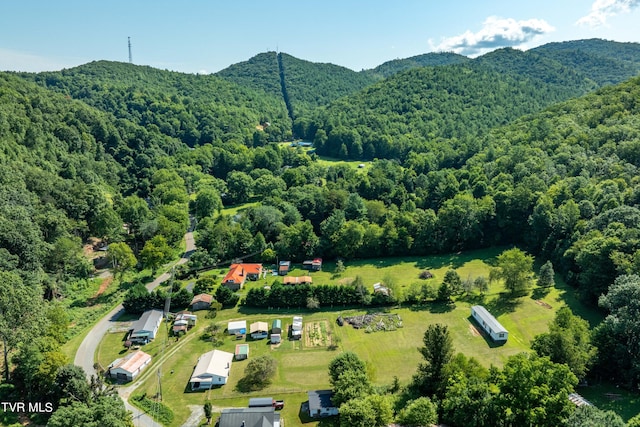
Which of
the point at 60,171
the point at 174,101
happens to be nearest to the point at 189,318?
the point at 60,171

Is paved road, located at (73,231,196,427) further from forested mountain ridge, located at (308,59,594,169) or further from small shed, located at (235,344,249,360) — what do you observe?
forested mountain ridge, located at (308,59,594,169)

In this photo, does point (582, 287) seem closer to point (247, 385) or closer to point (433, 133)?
point (247, 385)

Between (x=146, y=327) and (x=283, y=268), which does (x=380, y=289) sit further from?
(x=146, y=327)

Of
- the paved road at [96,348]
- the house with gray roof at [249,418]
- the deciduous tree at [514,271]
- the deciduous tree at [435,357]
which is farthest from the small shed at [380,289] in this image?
the paved road at [96,348]

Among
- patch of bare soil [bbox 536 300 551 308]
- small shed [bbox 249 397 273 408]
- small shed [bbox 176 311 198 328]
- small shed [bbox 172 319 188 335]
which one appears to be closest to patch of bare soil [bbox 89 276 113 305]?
small shed [bbox 176 311 198 328]

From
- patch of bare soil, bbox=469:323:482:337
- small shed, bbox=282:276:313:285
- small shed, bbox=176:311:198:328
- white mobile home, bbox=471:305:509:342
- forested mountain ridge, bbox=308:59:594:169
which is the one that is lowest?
patch of bare soil, bbox=469:323:482:337

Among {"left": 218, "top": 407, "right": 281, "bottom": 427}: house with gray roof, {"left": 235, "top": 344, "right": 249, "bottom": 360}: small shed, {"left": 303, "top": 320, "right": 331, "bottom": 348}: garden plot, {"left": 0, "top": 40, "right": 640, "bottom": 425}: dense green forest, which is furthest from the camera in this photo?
{"left": 0, "top": 40, "right": 640, "bottom": 425}: dense green forest
